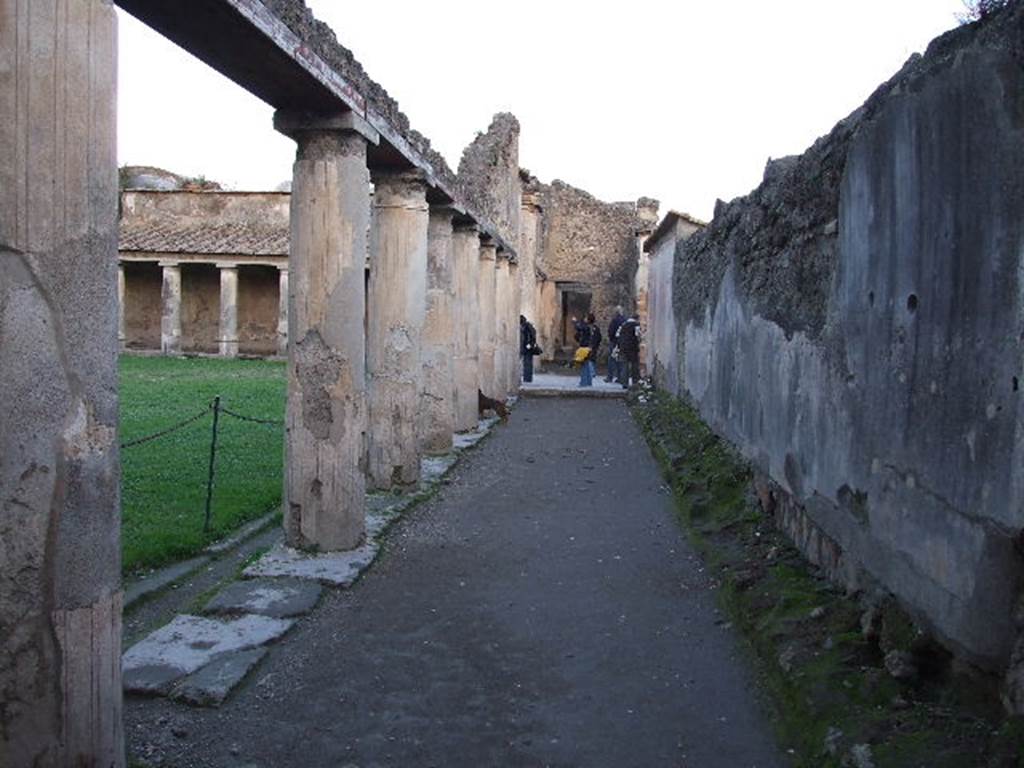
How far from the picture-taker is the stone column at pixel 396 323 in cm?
756

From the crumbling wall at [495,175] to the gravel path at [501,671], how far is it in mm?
4900

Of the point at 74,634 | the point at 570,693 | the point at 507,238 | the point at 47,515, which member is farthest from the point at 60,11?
the point at 507,238

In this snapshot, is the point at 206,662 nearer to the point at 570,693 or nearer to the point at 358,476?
the point at 570,693

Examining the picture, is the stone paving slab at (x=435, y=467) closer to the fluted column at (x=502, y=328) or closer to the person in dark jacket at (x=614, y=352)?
the fluted column at (x=502, y=328)

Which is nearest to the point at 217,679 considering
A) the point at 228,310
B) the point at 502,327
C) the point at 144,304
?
the point at 502,327

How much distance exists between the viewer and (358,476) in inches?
233

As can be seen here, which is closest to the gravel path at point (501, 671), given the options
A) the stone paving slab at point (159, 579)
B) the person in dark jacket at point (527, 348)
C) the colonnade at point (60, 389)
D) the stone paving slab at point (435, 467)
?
the colonnade at point (60, 389)

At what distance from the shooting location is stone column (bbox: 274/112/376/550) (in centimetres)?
561

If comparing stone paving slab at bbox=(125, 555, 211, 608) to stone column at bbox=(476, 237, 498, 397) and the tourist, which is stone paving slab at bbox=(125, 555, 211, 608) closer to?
stone column at bbox=(476, 237, 498, 397)

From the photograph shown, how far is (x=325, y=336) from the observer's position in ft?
18.6

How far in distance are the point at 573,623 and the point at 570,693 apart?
909 mm

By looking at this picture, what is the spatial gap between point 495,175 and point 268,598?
31.5 ft

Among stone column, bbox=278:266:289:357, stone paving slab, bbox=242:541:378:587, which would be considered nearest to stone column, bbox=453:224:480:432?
stone paving slab, bbox=242:541:378:587

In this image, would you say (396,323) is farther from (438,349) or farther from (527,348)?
(527,348)
